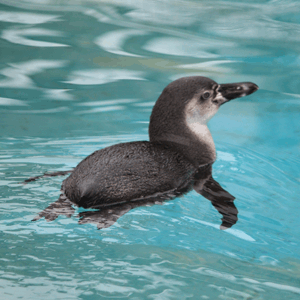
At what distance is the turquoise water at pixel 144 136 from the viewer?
8.73ft

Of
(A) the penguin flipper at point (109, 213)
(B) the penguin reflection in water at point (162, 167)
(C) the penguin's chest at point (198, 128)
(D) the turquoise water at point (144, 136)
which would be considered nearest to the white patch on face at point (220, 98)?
(B) the penguin reflection in water at point (162, 167)

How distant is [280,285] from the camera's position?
2725 mm

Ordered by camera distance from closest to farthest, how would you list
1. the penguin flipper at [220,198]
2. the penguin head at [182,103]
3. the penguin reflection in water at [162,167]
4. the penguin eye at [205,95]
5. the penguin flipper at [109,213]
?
the penguin flipper at [109,213]
the penguin reflection in water at [162,167]
the penguin flipper at [220,198]
the penguin head at [182,103]
the penguin eye at [205,95]

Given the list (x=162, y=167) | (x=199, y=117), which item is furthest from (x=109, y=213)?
(x=199, y=117)

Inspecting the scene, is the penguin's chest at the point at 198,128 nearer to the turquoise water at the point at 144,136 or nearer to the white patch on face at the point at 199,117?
the white patch on face at the point at 199,117

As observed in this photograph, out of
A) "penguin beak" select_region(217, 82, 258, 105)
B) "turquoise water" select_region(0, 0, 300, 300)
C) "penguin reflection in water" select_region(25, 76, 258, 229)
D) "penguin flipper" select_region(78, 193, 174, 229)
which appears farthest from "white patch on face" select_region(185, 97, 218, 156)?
"penguin flipper" select_region(78, 193, 174, 229)

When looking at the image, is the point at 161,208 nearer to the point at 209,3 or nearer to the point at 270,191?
the point at 270,191

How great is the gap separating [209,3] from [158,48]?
1707 mm

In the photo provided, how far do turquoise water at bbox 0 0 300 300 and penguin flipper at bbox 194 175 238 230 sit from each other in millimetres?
57

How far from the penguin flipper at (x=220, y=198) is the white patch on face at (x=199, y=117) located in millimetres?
426

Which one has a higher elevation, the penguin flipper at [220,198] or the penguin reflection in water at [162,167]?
the penguin reflection in water at [162,167]

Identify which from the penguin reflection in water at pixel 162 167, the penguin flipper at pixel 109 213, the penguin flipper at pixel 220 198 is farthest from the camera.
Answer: the penguin flipper at pixel 220 198

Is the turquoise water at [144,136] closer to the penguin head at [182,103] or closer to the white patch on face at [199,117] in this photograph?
the white patch on face at [199,117]

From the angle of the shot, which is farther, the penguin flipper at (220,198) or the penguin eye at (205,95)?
the penguin eye at (205,95)
